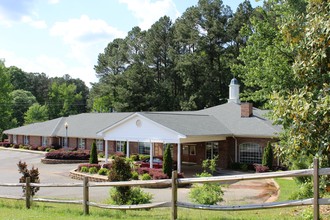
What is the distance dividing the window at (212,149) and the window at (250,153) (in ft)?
6.74

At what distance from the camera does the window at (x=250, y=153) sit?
107ft

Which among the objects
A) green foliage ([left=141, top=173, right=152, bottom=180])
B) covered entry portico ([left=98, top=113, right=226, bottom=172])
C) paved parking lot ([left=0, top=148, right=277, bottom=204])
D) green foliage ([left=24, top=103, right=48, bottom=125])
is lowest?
paved parking lot ([left=0, top=148, right=277, bottom=204])

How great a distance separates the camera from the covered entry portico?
2958 cm

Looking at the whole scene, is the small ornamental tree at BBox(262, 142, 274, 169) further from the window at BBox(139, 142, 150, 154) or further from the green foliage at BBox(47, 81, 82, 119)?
the green foliage at BBox(47, 81, 82, 119)

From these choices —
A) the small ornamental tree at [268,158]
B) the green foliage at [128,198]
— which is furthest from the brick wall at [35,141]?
the green foliage at [128,198]

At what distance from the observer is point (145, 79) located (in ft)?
215

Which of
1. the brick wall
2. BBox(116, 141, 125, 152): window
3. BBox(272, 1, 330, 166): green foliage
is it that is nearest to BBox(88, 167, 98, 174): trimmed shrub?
BBox(116, 141, 125, 152): window

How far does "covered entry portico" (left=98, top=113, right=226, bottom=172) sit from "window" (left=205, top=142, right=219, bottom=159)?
1396mm

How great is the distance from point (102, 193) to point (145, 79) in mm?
45376

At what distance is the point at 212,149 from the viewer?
34906 millimetres

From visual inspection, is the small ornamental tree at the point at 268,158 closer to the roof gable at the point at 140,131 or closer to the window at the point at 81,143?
the roof gable at the point at 140,131

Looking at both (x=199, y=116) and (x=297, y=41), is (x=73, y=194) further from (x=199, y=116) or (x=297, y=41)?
(x=199, y=116)

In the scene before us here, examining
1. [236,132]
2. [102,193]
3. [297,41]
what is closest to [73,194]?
[102,193]

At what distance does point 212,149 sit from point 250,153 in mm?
3362
